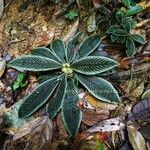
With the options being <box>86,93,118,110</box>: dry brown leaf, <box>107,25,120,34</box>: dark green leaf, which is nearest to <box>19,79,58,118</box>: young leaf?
<box>86,93,118,110</box>: dry brown leaf

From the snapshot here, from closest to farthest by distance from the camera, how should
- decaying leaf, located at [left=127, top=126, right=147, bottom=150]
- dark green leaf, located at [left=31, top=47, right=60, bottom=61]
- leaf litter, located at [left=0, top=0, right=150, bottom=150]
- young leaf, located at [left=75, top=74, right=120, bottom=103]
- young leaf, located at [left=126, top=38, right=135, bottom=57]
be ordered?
decaying leaf, located at [left=127, top=126, right=147, bottom=150] < leaf litter, located at [left=0, top=0, right=150, bottom=150] < young leaf, located at [left=75, top=74, right=120, bottom=103] < young leaf, located at [left=126, top=38, right=135, bottom=57] < dark green leaf, located at [left=31, top=47, right=60, bottom=61]

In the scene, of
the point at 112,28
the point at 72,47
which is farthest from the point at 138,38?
the point at 72,47

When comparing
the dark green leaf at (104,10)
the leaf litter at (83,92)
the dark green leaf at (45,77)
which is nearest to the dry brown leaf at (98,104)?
the leaf litter at (83,92)

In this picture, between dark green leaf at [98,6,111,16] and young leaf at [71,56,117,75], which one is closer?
young leaf at [71,56,117,75]

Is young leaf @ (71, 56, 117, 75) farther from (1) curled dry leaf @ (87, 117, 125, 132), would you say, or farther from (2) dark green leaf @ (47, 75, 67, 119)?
(1) curled dry leaf @ (87, 117, 125, 132)

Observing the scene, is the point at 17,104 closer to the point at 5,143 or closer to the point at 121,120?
the point at 5,143

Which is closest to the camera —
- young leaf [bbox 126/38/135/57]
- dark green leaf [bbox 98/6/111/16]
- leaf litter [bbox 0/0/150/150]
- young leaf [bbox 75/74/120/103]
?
leaf litter [bbox 0/0/150/150]

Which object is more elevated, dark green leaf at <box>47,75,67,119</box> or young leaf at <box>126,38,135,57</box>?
young leaf at <box>126,38,135,57</box>

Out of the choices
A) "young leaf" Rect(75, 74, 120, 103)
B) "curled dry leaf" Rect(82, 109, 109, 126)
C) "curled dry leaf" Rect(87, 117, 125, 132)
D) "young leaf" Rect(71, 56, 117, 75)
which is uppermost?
"young leaf" Rect(71, 56, 117, 75)
